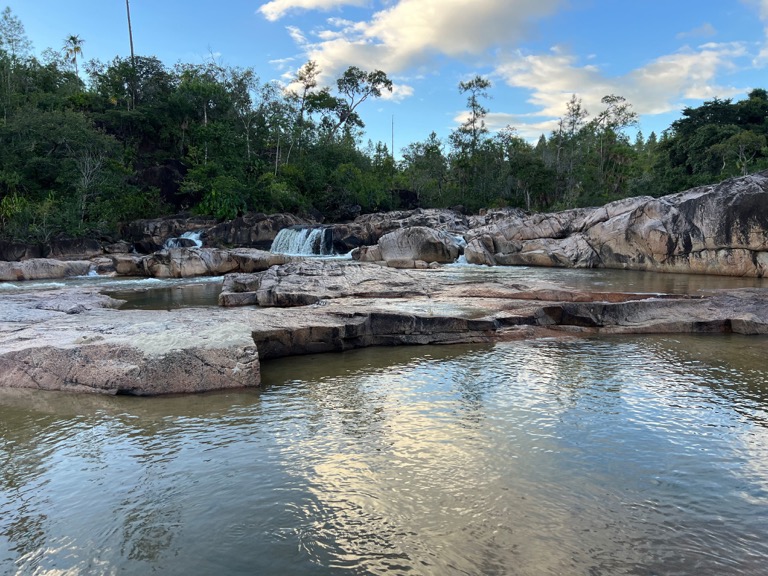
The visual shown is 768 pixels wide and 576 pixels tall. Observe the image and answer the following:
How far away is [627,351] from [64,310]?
10.4m

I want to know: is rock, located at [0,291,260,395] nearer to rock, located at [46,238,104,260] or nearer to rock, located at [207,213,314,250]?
rock, located at [46,238,104,260]

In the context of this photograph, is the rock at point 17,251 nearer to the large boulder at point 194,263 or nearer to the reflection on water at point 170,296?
the large boulder at point 194,263

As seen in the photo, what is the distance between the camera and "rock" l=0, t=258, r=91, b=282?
1978 centimetres

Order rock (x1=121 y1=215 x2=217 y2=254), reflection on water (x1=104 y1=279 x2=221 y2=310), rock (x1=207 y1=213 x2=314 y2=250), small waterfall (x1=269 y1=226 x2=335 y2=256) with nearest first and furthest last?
1. reflection on water (x1=104 y1=279 x2=221 y2=310)
2. small waterfall (x1=269 y1=226 x2=335 y2=256)
3. rock (x1=121 y1=215 x2=217 y2=254)
4. rock (x1=207 y1=213 x2=314 y2=250)

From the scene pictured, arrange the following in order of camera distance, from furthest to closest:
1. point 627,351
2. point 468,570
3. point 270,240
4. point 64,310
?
1. point 270,240
2. point 64,310
3. point 627,351
4. point 468,570

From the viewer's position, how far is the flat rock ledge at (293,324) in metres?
5.80

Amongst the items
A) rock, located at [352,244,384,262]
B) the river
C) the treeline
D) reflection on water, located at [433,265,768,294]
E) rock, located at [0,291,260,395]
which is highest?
the treeline

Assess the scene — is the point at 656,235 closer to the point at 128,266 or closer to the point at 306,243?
the point at 306,243

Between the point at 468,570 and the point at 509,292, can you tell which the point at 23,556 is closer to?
Answer: the point at 468,570

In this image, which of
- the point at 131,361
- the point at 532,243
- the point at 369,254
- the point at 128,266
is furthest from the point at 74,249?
the point at 131,361

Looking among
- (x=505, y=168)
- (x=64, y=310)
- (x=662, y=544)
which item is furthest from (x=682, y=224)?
(x=505, y=168)

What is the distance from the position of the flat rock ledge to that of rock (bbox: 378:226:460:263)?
469 inches

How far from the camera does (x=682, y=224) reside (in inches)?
742

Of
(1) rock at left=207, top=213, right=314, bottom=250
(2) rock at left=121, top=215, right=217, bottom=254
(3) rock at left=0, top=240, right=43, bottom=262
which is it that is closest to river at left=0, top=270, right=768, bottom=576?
(3) rock at left=0, top=240, right=43, bottom=262
